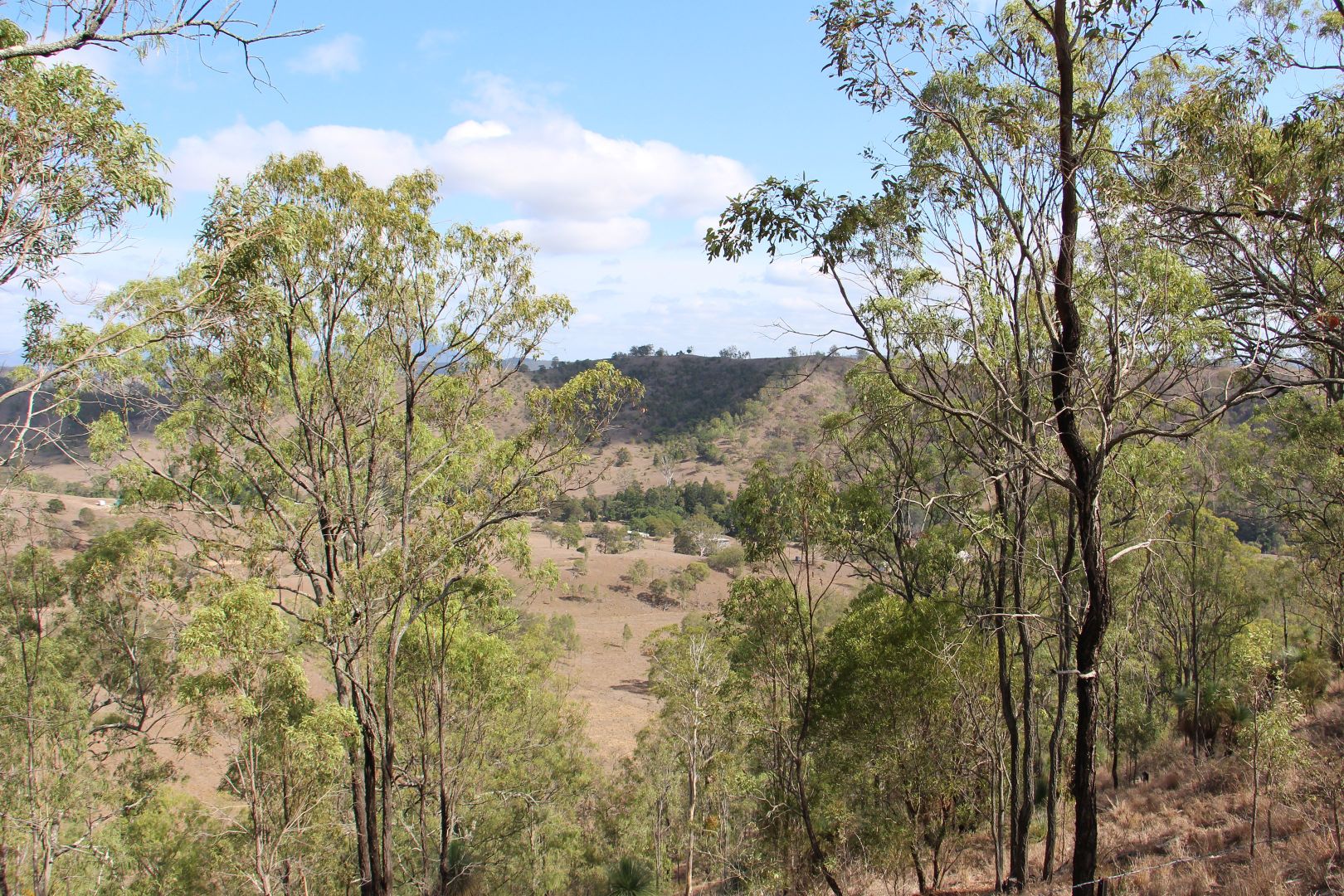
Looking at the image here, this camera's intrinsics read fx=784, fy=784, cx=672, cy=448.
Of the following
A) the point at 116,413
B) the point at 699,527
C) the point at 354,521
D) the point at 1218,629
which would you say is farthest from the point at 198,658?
the point at 699,527

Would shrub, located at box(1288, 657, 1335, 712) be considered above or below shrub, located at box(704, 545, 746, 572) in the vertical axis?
above

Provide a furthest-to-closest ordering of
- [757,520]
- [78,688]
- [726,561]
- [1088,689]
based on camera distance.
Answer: [726,561] < [78,688] < [757,520] < [1088,689]

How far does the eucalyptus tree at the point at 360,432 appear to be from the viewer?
884 cm

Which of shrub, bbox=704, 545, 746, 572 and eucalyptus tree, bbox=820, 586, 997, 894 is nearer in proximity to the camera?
eucalyptus tree, bbox=820, 586, 997, 894

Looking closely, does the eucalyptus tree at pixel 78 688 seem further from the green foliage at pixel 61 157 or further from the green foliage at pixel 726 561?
the green foliage at pixel 726 561

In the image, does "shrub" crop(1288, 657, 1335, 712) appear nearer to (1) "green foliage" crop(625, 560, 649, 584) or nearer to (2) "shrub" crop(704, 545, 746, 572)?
(2) "shrub" crop(704, 545, 746, 572)

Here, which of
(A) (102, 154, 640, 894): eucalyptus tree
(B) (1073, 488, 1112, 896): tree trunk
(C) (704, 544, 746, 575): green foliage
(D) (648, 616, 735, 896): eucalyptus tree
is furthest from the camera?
(C) (704, 544, 746, 575): green foliage

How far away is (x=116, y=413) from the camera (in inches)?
375

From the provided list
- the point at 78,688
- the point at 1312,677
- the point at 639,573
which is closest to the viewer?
the point at 78,688

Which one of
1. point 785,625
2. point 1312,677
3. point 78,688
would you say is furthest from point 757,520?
point 1312,677

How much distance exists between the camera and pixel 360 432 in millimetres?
11062

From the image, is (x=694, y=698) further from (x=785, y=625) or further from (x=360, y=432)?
(x=360, y=432)

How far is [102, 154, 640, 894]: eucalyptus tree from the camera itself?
8.84 metres

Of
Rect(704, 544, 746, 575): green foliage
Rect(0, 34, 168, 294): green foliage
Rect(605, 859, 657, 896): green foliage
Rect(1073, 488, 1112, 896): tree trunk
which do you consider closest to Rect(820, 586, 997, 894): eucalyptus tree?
Rect(605, 859, 657, 896): green foliage
